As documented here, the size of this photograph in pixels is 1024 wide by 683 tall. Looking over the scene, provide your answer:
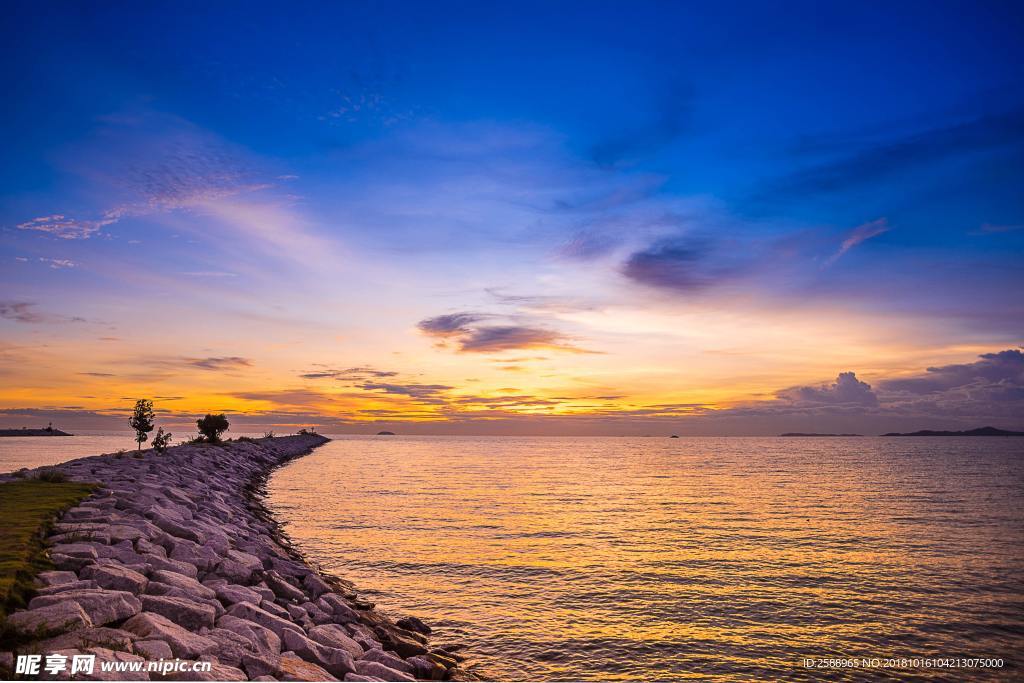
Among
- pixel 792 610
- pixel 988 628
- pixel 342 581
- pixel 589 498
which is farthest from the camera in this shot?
pixel 589 498

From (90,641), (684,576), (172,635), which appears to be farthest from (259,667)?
(684,576)

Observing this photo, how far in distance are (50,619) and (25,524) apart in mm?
6880

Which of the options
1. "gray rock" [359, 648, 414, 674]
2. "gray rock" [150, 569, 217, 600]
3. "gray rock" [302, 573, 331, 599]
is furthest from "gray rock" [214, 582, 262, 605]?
"gray rock" [302, 573, 331, 599]

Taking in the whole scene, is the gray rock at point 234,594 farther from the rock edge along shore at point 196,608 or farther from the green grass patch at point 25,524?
the green grass patch at point 25,524

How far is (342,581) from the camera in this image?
68.7ft

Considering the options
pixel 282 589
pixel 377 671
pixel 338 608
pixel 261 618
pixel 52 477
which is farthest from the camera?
pixel 52 477

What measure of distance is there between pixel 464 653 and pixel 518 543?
12.6 metres

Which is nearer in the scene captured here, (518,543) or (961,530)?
(518,543)

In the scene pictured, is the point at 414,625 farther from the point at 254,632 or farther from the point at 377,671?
the point at 254,632

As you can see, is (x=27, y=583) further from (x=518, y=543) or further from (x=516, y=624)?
(x=518, y=543)

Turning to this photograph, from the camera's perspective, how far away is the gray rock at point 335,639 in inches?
492

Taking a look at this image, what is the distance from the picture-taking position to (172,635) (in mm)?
8875

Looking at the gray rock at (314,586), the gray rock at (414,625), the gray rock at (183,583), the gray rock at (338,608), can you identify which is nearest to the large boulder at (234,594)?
the gray rock at (183,583)

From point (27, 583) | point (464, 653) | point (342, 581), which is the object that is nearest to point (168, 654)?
point (27, 583)
